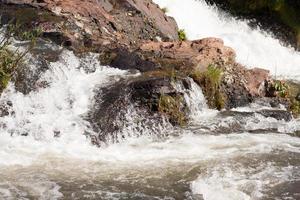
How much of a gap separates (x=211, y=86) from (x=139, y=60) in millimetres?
1783

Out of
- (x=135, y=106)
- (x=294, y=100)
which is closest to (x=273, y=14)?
(x=294, y=100)

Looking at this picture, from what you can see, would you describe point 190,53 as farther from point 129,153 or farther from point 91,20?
point 129,153

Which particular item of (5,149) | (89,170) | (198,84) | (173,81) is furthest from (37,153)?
(198,84)

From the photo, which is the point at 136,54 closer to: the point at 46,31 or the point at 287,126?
the point at 46,31

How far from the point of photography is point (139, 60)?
12.9 metres

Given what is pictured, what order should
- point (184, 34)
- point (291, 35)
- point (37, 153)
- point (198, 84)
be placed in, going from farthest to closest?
point (291, 35) < point (184, 34) < point (198, 84) < point (37, 153)

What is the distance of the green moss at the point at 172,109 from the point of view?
11196 millimetres

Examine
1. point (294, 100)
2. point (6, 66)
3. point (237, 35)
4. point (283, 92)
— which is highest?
point (237, 35)

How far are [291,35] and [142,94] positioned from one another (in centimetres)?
1052

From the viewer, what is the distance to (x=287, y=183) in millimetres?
8414

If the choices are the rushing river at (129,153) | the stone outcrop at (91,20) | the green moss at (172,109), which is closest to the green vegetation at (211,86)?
the rushing river at (129,153)

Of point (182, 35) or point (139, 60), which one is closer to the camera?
point (139, 60)

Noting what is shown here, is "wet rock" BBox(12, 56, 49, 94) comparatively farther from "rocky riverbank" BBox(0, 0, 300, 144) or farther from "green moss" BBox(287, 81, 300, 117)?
"green moss" BBox(287, 81, 300, 117)

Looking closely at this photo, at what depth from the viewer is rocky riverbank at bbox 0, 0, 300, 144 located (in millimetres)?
11180
